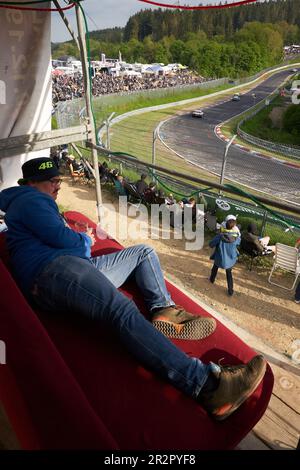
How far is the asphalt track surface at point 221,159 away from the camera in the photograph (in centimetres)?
2117

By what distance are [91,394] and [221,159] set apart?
2640cm

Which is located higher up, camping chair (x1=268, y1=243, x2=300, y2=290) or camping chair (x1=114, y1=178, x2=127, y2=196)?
camping chair (x1=114, y1=178, x2=127, y2=196)

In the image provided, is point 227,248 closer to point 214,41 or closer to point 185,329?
point 185,329

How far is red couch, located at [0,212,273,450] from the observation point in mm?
1519

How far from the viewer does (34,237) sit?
242cm

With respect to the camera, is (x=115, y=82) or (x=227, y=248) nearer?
(x=227, y=248)

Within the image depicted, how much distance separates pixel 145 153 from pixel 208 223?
48.2 ft

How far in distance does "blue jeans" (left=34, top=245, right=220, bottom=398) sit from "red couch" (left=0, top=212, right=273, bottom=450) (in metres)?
0.11

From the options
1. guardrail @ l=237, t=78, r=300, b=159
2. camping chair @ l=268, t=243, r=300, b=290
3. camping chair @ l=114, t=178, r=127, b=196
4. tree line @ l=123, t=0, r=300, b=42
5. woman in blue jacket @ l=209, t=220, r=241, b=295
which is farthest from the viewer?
tree line @ l=123, t=0, r=300, b=42

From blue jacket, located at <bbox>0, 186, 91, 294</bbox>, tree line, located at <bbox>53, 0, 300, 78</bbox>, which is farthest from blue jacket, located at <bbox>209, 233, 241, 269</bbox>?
tree line, located at <bbox>53, 0, 300, 78</bbox>

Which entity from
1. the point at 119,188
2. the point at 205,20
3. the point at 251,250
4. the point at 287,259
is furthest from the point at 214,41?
the point at 287,259

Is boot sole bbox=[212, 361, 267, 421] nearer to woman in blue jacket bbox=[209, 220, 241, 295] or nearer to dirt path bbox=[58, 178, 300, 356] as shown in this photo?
dirt path bbox=[58, 178, 300, 356]

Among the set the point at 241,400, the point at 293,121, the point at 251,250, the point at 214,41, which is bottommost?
the point at 251,250

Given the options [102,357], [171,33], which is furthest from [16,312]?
[171,33]
